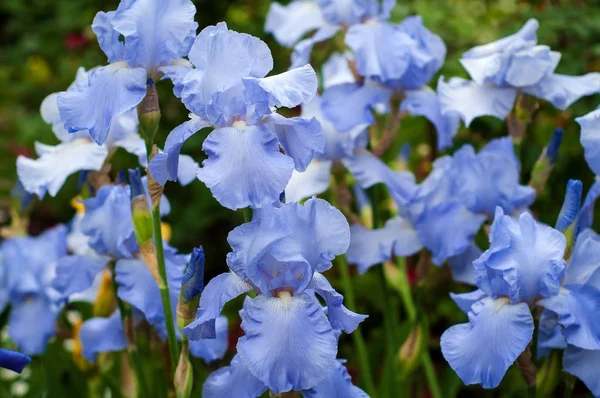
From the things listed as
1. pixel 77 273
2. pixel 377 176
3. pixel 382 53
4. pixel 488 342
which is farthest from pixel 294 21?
pixel 488 342

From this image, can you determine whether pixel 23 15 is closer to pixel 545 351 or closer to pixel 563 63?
pixel 563 63

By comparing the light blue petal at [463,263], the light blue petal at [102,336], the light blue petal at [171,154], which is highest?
the light blue petal at [171,154]

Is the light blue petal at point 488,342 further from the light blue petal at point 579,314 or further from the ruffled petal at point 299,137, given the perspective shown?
the ruffled petal at point 299,137

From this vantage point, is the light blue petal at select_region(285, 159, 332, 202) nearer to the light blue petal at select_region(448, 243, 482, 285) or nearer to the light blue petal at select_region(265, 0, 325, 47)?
the light blue petal at select_region(448, 243, 482, 285)

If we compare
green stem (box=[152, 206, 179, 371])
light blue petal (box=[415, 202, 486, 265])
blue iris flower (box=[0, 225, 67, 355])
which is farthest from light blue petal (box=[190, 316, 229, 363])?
blue iris flower (box=[0, 225, 67, 355])

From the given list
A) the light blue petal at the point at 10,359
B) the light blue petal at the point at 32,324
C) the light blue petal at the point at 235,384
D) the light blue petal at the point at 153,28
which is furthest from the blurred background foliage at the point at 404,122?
the light blue petal at the point at 10,359

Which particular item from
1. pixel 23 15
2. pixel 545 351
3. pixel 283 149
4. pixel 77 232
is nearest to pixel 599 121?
pixel 545 351
